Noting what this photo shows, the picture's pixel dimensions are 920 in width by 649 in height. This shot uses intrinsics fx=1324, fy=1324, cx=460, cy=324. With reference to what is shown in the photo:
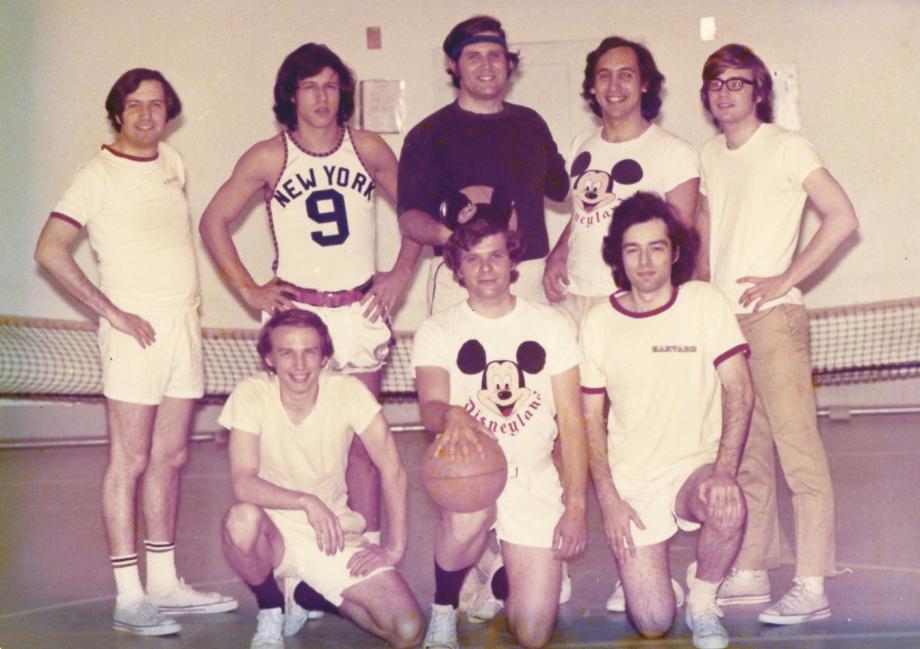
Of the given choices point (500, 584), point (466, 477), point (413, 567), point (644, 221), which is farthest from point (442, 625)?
point (644, 221)

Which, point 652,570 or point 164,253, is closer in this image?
point 652,570

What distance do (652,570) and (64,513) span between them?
13.8ft

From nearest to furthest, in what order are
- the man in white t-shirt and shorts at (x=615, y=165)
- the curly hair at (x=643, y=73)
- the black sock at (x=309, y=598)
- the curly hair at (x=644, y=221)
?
the curly hair at (x=644, y=221)
the black sock at (x=309, y=598)
the man in white t-shirt and shorts at (x=615, y=165)
the curly hair at (x=643, y=73)

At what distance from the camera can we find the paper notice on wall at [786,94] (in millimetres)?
9883

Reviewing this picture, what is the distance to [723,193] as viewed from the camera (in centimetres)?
561

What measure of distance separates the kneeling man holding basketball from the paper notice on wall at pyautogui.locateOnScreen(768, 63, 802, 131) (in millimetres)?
5324

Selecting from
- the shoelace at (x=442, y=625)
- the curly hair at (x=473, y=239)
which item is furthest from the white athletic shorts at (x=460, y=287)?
the shoelace at (x=442, y=625)

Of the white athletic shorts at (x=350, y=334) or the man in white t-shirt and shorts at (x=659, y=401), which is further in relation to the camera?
the white athletic shorts at (x=350, y=334)

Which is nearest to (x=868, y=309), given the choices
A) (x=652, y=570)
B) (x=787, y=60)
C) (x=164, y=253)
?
(x=787, y=60)

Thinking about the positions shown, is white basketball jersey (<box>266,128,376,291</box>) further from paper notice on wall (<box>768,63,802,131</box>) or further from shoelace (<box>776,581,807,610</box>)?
paper notice on wall (<box>768,63,802,131</box>)

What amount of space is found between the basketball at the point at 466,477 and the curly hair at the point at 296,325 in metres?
0.65

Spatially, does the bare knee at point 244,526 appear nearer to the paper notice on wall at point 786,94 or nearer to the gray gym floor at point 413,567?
the gray gym floor at point 413,567

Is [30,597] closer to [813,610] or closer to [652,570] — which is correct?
[652,570]

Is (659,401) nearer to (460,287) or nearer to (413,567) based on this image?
(460,287)
